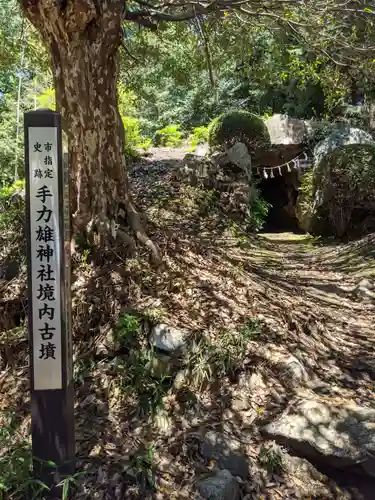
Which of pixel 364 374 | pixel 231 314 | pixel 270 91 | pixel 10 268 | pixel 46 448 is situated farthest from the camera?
pixel 270 91

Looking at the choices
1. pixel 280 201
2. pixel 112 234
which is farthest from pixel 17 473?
pixel 280 201

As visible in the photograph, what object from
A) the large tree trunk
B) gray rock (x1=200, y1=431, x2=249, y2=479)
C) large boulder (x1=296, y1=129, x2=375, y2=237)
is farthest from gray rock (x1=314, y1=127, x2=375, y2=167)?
gray rock (x1=200, y1=431, x2=249, y2=479)

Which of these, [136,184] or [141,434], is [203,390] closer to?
[141,434]

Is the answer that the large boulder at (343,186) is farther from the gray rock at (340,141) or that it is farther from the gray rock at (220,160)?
the gray rock at (220,160)

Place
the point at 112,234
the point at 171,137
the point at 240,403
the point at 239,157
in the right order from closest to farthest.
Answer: the point at 240,403, the point at 112,234, the point at 239,157, the point at 171,137

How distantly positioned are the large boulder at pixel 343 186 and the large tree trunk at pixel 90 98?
503cm

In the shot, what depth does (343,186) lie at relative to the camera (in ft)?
27.9

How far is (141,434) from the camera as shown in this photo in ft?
10.5

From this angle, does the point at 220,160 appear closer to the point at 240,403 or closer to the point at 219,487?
the point at 240,403

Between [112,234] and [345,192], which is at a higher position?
[345,192]

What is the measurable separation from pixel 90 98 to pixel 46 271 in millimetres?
2410

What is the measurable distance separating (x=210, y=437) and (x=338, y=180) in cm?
657

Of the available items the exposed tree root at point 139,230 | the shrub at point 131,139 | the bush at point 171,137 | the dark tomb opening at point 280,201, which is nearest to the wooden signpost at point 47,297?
the exposed tree root at point 139,230

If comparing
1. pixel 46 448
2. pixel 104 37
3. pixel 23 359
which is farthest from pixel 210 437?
pixel 104 37
